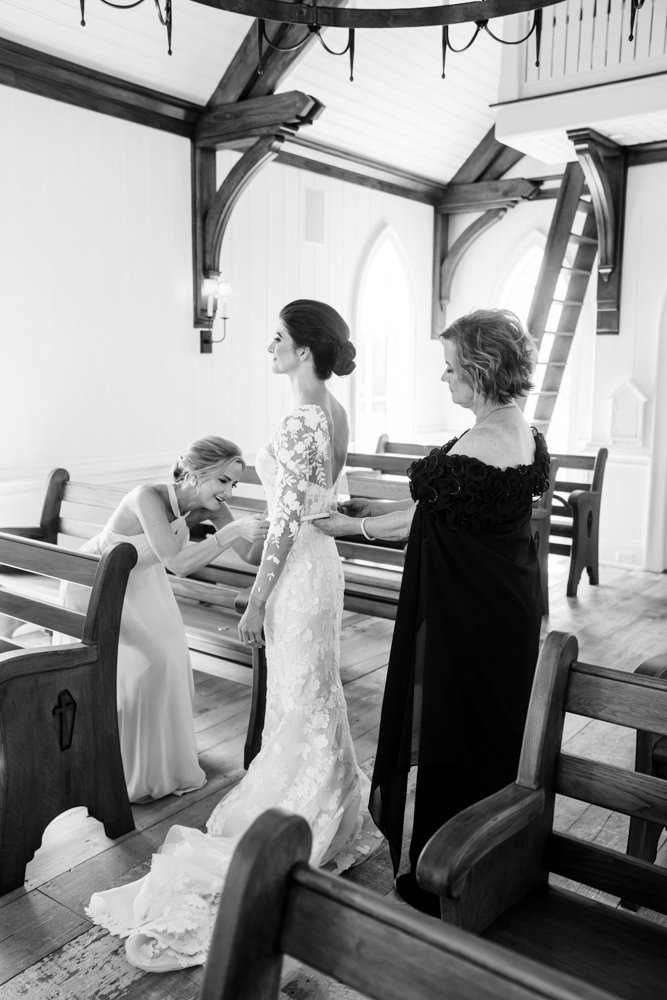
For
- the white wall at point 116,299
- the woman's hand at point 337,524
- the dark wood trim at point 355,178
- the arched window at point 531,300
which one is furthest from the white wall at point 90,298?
the arched window at point 531,300

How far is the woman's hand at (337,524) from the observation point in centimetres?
258

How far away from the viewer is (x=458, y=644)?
2346 millimetres

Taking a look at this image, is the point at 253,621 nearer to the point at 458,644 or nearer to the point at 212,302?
the point at 458,644

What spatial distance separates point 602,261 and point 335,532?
5352 millimetres

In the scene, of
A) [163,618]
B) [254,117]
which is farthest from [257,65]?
[163,618]

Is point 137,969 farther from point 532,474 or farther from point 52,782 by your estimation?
point 532,474

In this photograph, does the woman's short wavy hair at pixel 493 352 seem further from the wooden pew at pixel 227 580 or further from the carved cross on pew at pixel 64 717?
the carved cross on pew at pixel 64 717

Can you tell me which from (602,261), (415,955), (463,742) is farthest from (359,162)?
(415,955)

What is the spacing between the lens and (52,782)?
2.58m

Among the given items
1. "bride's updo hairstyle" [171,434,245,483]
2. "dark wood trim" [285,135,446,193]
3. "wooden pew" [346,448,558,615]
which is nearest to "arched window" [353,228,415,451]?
"dark wood trim" [285,135,446,193]

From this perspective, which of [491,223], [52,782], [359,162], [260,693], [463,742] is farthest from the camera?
[491,223]

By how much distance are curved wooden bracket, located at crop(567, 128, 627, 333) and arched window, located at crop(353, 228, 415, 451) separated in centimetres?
210

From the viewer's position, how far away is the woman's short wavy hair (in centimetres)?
228

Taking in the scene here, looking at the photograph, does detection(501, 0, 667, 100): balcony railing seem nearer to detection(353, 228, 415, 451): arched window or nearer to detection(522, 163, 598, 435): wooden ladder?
detection(522, 163, 598, 435): wooden ladder
